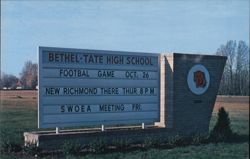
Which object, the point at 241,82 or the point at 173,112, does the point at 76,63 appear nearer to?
the point at 173,112

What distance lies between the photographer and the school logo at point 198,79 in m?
17.5

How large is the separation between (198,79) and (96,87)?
4.35 m

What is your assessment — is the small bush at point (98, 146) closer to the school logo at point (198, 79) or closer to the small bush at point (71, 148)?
the small bush at point (71, 148)

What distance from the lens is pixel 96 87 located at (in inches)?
593

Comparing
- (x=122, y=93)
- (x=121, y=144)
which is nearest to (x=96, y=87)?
(x=122, y=93)

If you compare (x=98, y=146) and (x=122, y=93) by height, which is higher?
(x=122, y=93)

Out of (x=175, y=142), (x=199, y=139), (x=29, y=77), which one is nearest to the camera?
(x=175, y=142)

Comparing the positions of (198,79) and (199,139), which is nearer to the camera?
(199,139)

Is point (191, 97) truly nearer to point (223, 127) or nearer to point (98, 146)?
point (223, 127)

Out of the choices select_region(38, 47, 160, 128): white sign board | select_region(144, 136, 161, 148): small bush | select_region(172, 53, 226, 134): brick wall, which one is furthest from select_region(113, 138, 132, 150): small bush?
select_region(172, 53, 226, 134): brick wall

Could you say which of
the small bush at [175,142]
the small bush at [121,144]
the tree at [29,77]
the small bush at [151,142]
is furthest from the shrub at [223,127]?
the tree at [29,77]

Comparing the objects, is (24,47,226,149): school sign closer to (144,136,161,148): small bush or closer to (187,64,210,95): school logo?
(187,64,210,95): school logo

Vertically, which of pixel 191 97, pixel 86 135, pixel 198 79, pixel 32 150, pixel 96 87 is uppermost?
pixel 198 79

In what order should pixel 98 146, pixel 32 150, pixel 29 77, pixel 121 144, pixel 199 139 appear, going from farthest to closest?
pixel 29 77 < pixel 199 139 < pixel 121 144 < pixel 98 146 < pixel 32 150
